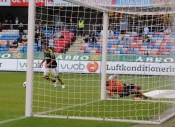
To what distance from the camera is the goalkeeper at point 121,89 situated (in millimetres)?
17562

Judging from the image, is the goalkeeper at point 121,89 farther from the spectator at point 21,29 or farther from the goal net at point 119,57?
the spectator at point 21,29

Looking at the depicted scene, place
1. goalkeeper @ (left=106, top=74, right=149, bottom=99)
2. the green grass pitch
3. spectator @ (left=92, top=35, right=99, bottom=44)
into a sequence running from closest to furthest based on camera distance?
1. the green grass pitch
2. goalkeeper @ (left=106, top=74, right=149, bottom=99)
3. spectator @ (left=92, top=35, right=99, bottom=44)

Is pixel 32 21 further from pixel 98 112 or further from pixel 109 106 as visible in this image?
pixel 109 106

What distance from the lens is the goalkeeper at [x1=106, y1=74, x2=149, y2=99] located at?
17.6m

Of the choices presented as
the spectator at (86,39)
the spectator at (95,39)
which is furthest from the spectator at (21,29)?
the spectator at (95,39)

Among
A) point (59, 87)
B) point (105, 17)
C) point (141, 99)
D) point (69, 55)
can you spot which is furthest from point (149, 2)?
point (69, 55)

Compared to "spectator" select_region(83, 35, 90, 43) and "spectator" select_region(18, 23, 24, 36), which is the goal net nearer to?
"spectator" select_region(83, 35, 90, 43)

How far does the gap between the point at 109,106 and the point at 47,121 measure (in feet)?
12.5

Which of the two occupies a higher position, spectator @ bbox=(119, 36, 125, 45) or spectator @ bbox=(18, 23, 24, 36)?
spectator @ bbox=(18, 23, 24, 36)

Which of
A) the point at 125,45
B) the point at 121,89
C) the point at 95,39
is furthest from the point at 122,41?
the point at 121,89

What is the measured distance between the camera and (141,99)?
17547 mm

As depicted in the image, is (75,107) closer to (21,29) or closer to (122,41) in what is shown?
(122,41)

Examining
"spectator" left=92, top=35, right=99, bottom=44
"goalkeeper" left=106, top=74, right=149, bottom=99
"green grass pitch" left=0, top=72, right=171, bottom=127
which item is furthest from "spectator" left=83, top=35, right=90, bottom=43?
"goalkeeper" left=106, top=74, right=149, bottom=99

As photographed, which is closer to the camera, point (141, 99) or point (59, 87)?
point (141, 99)
